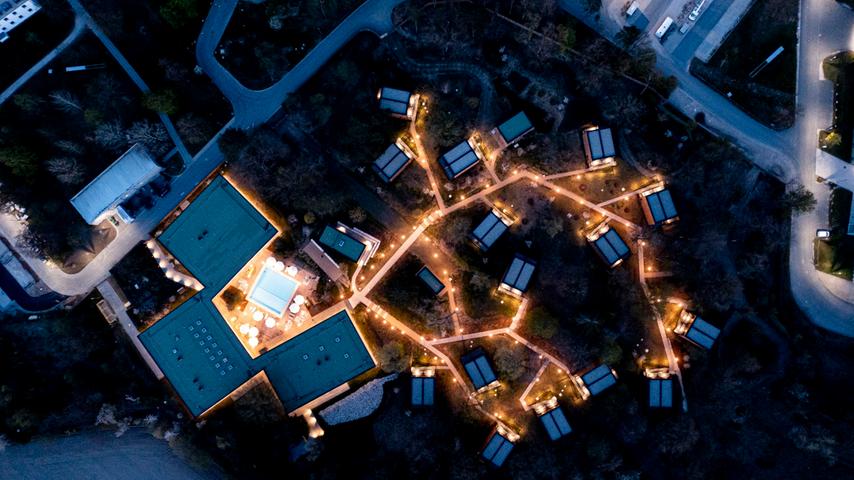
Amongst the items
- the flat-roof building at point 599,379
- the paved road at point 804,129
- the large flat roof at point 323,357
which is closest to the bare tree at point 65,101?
the large flat roof at point 323,357

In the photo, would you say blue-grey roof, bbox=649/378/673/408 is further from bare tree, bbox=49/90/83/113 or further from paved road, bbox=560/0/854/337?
bare tree, bbox=49/90/83/113

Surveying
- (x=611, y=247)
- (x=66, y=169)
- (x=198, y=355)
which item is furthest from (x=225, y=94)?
(x=611, y=247)

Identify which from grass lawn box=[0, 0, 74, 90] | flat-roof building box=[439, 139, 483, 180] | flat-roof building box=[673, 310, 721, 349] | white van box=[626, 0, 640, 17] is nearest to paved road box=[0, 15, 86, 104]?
grass lawn box=[0, 0, 74, 90]

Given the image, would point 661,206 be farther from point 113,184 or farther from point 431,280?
point 113,184

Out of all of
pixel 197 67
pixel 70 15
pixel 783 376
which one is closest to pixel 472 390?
pixel 783 376

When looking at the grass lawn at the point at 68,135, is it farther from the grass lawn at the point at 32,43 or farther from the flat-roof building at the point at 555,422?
the flat-roof building at the point at 555,422

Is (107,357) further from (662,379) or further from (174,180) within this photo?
(662,379)
